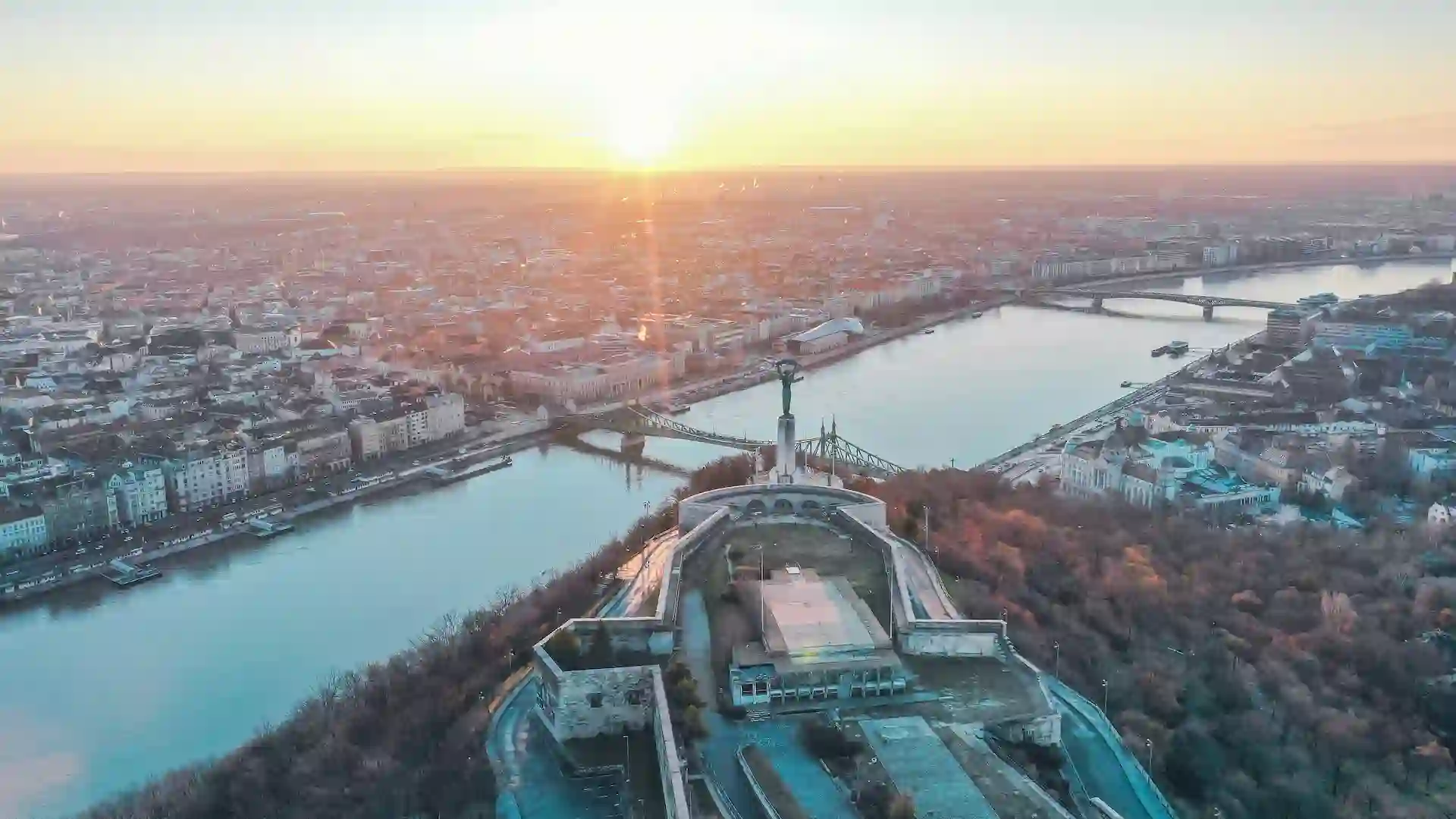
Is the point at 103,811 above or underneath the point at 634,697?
underneath

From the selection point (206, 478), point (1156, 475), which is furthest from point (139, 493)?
point (1156, 475)

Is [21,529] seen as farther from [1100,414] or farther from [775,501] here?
[1100,414]

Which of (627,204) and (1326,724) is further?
(627,204)

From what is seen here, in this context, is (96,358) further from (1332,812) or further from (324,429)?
(1332,812)

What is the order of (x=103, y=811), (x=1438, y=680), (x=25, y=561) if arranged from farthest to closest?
(x=25, y=561) < (x=1438, y=680) < (x=103, y=811)

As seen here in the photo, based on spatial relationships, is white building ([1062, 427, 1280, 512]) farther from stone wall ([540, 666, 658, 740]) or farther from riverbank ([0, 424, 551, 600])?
riverbank ([0, 424, 551, 600])

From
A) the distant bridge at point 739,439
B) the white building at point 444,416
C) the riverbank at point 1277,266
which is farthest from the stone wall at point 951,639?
the riverbank at point 1277,266

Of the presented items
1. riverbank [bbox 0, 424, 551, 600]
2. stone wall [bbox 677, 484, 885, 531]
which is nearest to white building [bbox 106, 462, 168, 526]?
riverbank [bbox 0, 424, 551, 600]

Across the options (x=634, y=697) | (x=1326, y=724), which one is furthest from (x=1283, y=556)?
(x=634, y=697)

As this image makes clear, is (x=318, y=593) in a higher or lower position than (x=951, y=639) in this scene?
lower
